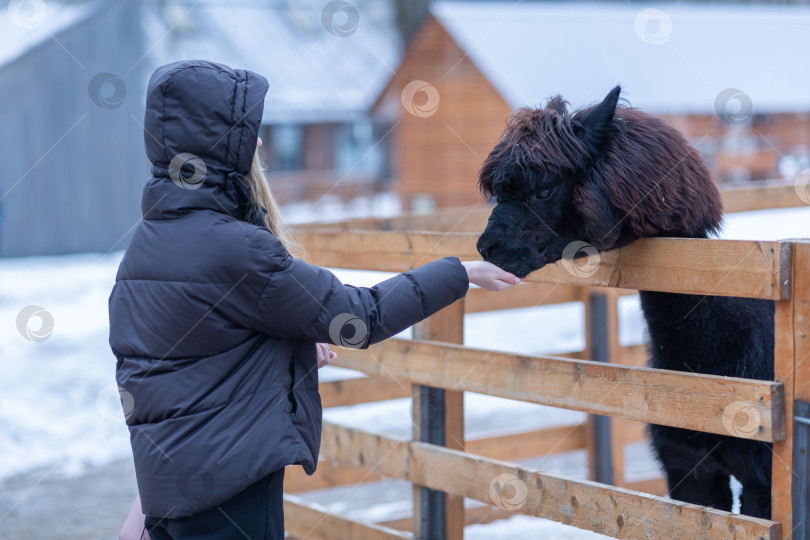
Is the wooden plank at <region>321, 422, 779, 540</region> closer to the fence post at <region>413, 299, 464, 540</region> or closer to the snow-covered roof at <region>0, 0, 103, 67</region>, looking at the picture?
the fence post at <region>413, 299, 464, 540</region>

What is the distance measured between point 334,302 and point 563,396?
107cm

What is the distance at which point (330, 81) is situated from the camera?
98.1ft

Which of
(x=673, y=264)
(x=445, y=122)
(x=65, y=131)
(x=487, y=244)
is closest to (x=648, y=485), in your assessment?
(x=673, y=264)

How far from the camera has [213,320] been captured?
7.05 feet

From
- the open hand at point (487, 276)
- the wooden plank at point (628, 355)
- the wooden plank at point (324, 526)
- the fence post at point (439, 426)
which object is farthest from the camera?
the wooden plank at point (628, 355)

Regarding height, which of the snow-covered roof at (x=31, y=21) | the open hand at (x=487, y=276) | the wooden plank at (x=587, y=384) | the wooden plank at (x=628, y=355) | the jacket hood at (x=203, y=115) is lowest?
the wooden plank at (x=628, y=355)

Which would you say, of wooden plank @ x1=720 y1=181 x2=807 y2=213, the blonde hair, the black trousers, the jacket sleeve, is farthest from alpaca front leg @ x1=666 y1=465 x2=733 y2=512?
wooden plank @ x1=720 y1=181 x2=807 y2=213

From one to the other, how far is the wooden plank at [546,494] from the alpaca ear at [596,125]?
1.14m

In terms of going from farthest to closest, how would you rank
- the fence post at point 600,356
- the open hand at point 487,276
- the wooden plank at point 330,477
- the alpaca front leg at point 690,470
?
the fence post at point 600,356 < the wooden plank at point 330,477 < the alpaca front leg at point 690,470 < the open hand at point 487,276

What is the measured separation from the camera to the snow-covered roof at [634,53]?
65.9 feet

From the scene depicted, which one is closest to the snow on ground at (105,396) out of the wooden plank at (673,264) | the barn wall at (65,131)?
the wooden plank at (673,264)

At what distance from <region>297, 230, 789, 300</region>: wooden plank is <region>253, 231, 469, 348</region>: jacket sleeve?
2.37 ft

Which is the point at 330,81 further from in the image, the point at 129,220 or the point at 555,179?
the point at 555,179

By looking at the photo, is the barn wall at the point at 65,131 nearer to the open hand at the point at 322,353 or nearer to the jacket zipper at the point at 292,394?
the open hand at the point at 322,353
